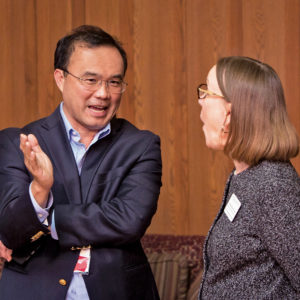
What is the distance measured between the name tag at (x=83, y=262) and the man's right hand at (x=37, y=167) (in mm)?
281

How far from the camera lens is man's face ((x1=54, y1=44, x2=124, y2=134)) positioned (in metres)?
2.36

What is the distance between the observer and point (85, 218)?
213cm

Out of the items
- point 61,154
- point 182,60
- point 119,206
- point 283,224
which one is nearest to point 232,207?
point 283,224

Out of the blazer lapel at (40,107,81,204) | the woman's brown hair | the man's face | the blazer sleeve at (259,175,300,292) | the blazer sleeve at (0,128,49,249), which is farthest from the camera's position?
the man's face

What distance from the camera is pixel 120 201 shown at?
2225mm

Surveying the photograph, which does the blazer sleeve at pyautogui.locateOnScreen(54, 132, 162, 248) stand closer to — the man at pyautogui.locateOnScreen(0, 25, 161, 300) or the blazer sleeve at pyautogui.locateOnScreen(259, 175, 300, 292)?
the man at pyautogui.locateOnScreen(0, 25, 161, 300)

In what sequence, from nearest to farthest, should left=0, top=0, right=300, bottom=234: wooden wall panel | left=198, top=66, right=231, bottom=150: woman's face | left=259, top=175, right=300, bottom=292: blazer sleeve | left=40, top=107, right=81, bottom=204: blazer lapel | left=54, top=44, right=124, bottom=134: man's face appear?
left=259, top=175, right=300, bottom=292: blazer sleeve → left=198, top=66, right=231, bottom=150: woman's face → left=40, top=107, right=81, bottom=204: blazer lapel → left=54, top=44, right=124, bottom=134: man's face → left=0, top=0, right=300, bottom=234: wooden wall panel

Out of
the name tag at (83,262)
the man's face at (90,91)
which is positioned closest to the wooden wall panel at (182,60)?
the man's face at (90,91)

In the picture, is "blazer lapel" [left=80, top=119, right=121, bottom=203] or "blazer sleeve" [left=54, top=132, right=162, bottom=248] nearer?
"blazer sleeve" [left=54, top=132, right=162, bottom=248]

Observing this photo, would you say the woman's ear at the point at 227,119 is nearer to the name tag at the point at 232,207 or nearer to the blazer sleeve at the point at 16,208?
the name tag at the point at 232,207

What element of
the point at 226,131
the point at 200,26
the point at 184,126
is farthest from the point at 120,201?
the point at 200,26

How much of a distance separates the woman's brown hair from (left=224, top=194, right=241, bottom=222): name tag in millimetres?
139

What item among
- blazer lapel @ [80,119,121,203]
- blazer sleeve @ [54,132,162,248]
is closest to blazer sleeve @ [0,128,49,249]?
blazer sleeve @ [54,132,162,248]

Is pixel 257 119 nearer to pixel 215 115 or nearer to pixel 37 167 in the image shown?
pixel 215 115
